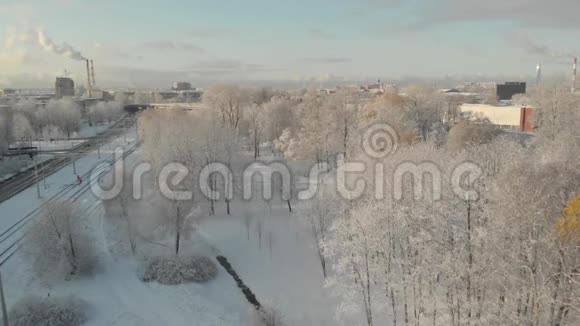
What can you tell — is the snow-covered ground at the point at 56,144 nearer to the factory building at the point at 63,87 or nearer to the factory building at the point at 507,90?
the factory building at the point at 63,87

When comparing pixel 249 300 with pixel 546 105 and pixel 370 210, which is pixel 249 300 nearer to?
pixel 370 210

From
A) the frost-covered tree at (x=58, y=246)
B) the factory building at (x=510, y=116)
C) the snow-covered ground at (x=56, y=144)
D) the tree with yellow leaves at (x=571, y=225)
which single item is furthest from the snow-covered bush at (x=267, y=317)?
the snow-covered ground at (x=56, y=144)

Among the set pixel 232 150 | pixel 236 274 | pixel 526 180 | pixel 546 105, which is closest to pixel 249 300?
pixel 236 274

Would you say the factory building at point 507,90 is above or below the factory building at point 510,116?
above

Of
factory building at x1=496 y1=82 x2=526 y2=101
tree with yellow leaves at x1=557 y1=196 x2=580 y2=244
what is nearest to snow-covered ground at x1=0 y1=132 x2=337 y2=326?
tree with yellow leaves at x1=557 y1=196 x2=580 y2=244

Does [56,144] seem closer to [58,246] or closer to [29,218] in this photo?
[29,218]

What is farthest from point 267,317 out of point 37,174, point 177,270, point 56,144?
point 56,144
